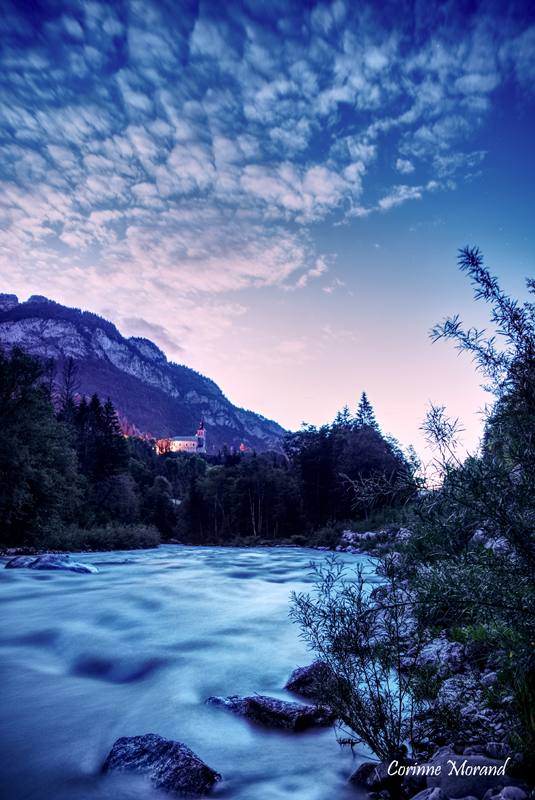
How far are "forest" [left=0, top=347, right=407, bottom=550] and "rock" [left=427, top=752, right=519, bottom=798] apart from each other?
2.32 meters

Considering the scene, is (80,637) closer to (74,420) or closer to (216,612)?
(216,612)

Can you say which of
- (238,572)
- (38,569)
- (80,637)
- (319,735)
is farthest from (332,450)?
(319,735)

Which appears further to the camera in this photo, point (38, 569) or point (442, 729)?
point (38, 569)

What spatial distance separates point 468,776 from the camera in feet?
8.89

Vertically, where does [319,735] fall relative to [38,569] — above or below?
above

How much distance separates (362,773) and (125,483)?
147 ft

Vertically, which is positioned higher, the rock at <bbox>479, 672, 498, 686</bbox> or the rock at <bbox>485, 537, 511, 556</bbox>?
the rock at <bbox>485, 537, 511, 556</bbox>

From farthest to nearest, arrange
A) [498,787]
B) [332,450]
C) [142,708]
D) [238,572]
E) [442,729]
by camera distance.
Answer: [332,450] → [238,572] → [142,708] → [442,729] → [498,787]

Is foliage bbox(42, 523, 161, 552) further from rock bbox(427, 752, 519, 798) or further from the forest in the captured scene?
rock bbox(427, 752, 519, 798)

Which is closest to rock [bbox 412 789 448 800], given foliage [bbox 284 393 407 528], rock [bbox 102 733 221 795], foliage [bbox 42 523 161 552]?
rock [bbox 102 733 221 795]

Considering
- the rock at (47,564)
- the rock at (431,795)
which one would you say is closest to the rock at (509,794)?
the rock at (431,795)

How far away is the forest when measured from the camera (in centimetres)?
2298

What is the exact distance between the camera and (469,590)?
10.6 ft

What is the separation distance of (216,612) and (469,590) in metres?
9.90
